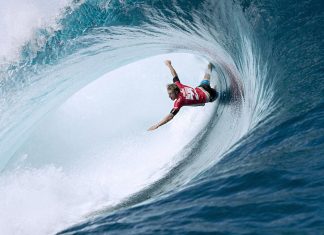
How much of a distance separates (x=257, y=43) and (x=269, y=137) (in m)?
2.60

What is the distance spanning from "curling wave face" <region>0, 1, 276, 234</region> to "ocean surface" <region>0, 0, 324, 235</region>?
0.13ft

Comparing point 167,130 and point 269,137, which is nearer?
point 269,137

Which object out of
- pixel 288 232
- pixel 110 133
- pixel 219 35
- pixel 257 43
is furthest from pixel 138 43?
pixel 288 232

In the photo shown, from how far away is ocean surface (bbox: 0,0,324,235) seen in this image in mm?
3744

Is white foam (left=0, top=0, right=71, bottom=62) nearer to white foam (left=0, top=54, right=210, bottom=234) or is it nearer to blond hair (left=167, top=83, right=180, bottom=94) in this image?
blond hair (left=167, top=83, right=180, bottom=94)

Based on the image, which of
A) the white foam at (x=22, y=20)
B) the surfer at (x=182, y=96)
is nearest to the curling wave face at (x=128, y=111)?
→ the white foam at (x=22, y=20)

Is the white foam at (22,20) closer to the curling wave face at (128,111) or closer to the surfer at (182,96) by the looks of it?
the curling wave face at (128,111)

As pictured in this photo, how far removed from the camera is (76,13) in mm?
6809

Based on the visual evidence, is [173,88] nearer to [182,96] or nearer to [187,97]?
[182,96]

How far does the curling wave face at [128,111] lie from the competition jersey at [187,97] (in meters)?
0.88

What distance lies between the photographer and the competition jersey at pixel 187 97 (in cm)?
671

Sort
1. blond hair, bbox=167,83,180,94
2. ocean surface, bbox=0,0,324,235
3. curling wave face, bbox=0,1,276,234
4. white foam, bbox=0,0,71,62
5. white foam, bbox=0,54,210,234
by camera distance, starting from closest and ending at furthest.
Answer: ocean surface, bbox=0,0,324,235
white foam, bbox=0,0,71,62
blond hair, bbox=167,83,180,94
curling wave face, bbox=0,1,276,234
white foam, bbox=0,54,210,234

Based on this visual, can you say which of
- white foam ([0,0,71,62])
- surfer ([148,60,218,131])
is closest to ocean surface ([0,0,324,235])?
white foam ([0,0,71,62])

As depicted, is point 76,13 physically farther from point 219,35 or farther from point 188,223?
point 188,223
